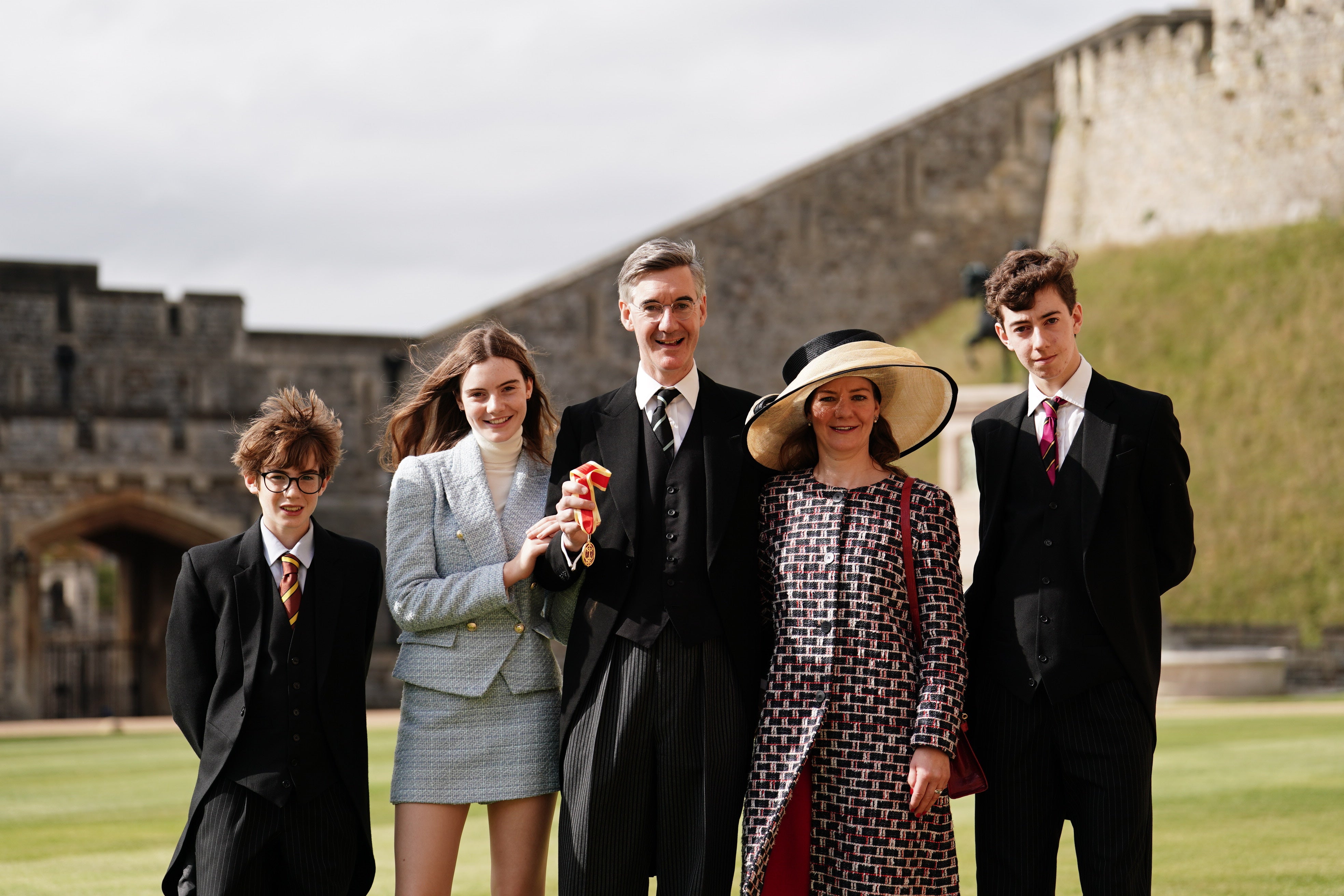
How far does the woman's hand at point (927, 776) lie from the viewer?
2.92 meters

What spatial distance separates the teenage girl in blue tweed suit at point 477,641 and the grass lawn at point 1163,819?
179 cm

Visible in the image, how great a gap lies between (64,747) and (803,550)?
11.4m

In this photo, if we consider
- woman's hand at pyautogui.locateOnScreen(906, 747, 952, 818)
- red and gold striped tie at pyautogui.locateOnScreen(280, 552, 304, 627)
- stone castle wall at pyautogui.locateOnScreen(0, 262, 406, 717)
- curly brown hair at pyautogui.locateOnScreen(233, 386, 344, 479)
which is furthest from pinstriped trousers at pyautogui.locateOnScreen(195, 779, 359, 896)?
stone castle wall at pyautogui.locateOnScreen(0, 262, 406, 717)

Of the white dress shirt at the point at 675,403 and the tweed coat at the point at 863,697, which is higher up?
the white dress shirt at the point at 675,403

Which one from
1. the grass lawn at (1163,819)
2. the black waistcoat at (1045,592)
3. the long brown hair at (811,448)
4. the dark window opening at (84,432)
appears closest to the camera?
the black waistcoat at (1045,592)

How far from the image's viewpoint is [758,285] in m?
26.7

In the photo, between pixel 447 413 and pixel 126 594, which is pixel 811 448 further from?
pixel 126 594

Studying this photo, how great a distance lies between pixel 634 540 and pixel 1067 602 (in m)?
0.99

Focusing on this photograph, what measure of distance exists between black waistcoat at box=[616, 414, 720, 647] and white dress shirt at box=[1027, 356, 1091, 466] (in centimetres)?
82

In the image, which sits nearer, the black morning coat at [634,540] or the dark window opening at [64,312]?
the black morning coat at [634,540]

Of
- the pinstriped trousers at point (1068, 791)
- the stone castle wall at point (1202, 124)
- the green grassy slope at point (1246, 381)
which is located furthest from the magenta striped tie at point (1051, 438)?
the stone castle wall at point (1202, 124)

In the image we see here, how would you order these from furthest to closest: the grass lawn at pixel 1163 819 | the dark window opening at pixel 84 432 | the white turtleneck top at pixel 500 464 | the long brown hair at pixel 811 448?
1. the dark window opening at pixel 84 432
2. the grass lawn at pixel 1163 819
3. the white turtleneck top at pixel 500 464
4. the long brown hair at pixel 811 448

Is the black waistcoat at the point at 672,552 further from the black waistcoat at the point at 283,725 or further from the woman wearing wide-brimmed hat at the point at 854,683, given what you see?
the black waistcoat at the point at 283,725

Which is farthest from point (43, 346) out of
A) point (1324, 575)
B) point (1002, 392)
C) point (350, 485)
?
point (1324, 575)
